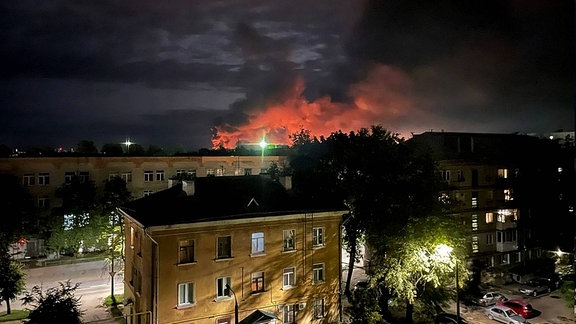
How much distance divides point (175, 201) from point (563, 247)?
2757 cm

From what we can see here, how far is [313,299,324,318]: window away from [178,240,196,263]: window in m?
5.87

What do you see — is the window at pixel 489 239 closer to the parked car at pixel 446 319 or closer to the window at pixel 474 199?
the window at pixel 474 199

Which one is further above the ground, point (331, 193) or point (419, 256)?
point (331, 193)

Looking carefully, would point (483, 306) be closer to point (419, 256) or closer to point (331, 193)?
point (419, 256)

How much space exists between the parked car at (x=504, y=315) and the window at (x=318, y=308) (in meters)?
8.55

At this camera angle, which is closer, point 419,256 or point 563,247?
point 419,256

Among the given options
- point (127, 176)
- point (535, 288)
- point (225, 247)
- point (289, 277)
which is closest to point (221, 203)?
point (225, 247)

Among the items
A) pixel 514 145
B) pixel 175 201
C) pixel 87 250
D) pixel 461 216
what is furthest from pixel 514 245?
pixel 87 250

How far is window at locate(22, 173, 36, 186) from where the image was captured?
92.7 ft

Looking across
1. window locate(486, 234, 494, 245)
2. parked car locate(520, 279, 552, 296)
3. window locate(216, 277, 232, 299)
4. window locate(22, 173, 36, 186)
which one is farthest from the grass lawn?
window locate(486, 234, 494, 245)

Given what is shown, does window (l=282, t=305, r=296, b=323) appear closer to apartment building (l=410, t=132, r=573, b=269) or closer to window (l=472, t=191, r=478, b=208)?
apartment building (l=410, t=132, r=573, b=269)

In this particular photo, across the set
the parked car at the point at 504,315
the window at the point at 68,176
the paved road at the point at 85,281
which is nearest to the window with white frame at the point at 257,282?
the paved road at the point at 85,281

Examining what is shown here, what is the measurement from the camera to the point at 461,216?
90.1 ft

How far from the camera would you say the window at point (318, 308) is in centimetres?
1828
